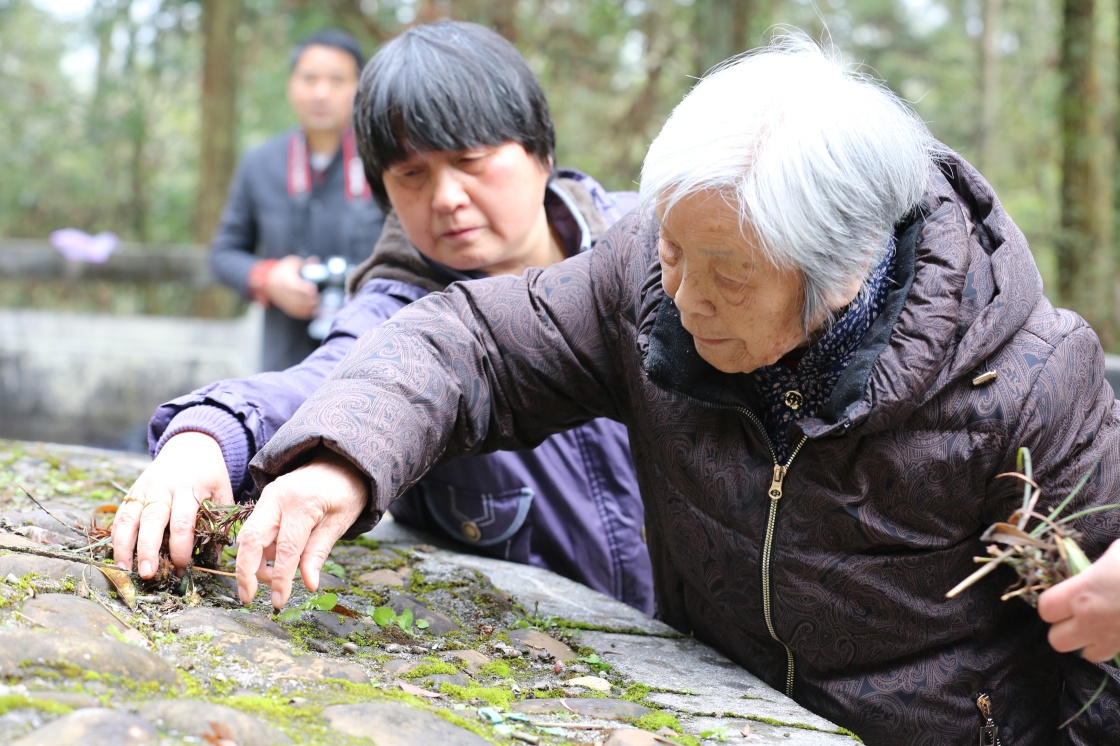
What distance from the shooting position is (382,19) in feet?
32.3

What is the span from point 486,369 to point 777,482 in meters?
0.64

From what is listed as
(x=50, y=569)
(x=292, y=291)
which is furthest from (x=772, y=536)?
(x=292, y=291)

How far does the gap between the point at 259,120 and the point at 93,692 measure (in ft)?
34.8

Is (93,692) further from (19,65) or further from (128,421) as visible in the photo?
(19,65)

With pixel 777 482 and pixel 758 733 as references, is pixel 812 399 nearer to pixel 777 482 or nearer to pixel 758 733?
pixel 777 482

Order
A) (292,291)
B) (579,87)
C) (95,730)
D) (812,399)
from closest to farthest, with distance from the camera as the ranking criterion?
(95,730), (812,399), (292,291), (579,87)

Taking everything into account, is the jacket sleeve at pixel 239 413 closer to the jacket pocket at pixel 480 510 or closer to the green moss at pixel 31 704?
the jacket pocket at pixel 480 510

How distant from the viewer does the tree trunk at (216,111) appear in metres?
9.40

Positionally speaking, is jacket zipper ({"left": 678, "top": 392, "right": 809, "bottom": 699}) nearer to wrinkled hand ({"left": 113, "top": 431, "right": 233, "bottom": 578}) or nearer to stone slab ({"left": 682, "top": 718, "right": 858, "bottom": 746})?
stone slab ({"left": 682, "top": 718, "right": 858, "bottom": 746})

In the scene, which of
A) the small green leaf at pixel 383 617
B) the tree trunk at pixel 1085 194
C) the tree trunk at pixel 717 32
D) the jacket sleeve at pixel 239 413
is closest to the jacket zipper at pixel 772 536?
the small green leaf at pixel 383 617

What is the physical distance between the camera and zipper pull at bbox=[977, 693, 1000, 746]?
216 cm

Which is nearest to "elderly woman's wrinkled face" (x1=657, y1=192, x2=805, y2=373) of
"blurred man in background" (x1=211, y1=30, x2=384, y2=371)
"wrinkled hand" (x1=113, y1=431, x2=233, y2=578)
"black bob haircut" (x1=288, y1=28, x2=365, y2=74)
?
"wrinkled hand" (x1=113, y1=431, x2=233, y2=578)

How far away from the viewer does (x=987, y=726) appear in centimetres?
216

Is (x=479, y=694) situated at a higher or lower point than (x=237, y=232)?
lower
